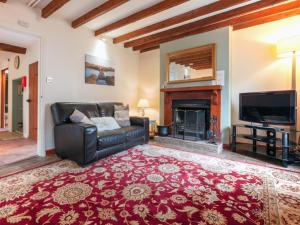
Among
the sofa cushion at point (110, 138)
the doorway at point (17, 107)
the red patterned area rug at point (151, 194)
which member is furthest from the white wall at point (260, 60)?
the doorway at point (17, 107)

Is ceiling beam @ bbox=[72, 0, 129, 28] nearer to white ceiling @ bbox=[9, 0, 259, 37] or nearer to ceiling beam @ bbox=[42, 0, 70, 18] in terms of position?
white ceiling @ bbox=[9, 0, 259, 37]


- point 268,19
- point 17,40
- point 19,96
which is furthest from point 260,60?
point 19,96

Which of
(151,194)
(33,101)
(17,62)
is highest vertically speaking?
(17,62)

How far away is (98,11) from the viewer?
9.41ft

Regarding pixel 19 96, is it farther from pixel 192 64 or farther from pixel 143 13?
pixel 192 64

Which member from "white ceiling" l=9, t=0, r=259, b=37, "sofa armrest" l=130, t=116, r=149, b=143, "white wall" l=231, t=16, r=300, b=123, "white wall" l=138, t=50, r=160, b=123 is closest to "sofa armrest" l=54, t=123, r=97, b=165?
"sofa armrest" l=130, t=116, r=149, b=143

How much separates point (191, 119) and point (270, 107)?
61.2 inches

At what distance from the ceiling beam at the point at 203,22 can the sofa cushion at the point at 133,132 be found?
231 cm

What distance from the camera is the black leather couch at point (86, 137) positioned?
2.43m

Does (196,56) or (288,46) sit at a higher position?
(196,56)

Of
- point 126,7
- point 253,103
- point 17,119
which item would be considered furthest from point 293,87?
point 17,119

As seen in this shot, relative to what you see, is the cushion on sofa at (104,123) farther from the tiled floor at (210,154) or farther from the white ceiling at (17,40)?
the white ceiling at (17,40)

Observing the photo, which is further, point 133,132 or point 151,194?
point 133,132

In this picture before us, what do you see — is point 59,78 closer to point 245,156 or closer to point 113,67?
point 113,67
